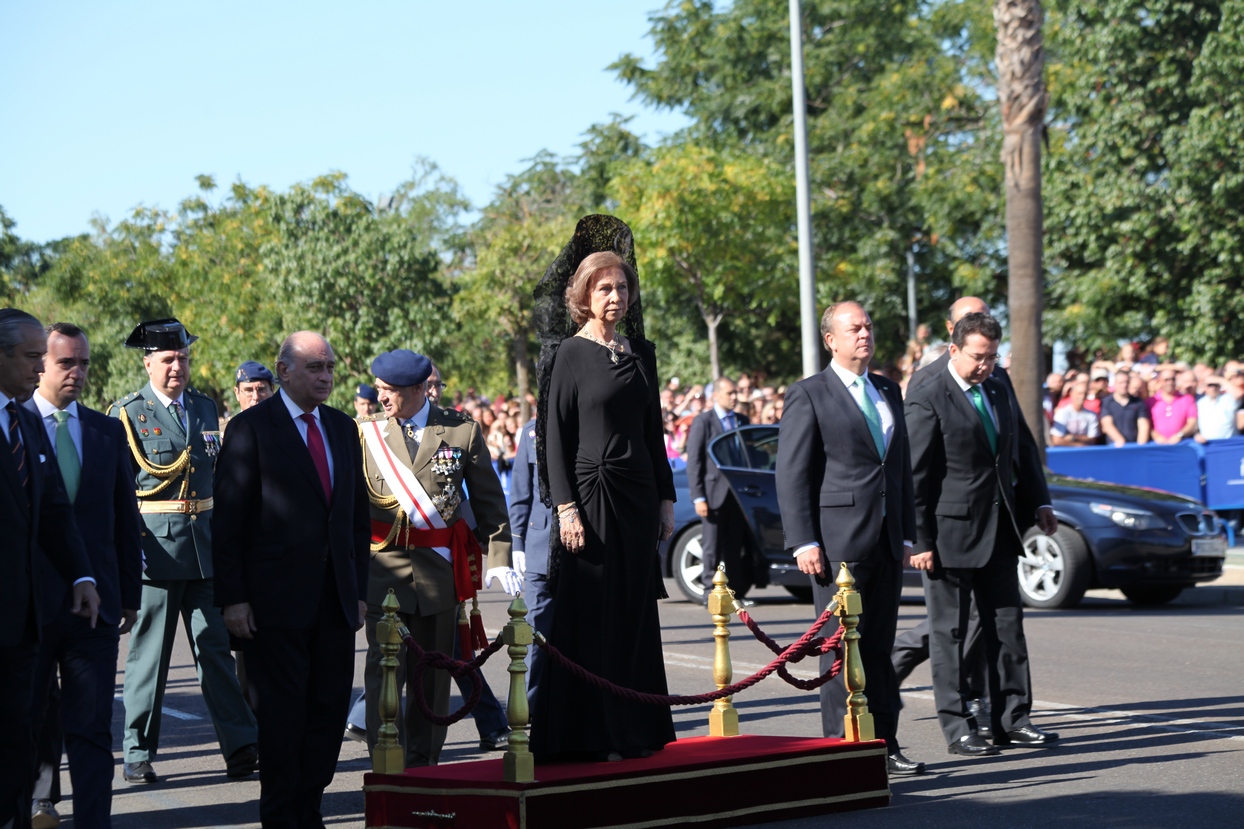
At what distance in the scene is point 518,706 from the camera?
18.9 feet

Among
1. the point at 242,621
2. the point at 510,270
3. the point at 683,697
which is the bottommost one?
the point at 683,697

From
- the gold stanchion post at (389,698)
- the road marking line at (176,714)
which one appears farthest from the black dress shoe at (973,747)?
the road marking line at (176,714)

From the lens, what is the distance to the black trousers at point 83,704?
19.5 feet

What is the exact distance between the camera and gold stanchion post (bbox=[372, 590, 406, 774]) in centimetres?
620

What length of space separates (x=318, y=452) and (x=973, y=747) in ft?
12.0

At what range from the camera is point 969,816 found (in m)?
6.25

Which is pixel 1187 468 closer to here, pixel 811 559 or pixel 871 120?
pixel 811 559

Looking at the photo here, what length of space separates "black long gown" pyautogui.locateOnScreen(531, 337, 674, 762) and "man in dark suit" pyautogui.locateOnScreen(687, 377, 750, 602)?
782 cm

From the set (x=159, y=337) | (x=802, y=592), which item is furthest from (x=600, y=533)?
(x=802, y=592)

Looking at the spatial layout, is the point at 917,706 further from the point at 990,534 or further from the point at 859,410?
the point at 859,410

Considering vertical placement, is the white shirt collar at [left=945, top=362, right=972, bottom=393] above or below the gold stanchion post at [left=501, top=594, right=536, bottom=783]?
above

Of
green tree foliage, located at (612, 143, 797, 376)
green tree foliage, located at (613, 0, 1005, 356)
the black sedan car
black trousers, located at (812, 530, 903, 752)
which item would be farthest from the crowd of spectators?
green tree foliage, located at (613, 0, 1005, 356)

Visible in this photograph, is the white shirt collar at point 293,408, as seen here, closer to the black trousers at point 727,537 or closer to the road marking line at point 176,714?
the road marking line at point 176,714

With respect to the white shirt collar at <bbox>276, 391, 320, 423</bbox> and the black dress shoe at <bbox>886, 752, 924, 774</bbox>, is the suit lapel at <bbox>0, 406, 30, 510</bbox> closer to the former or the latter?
the white shirt collar at <bbox>276, 391, 320, 423</bbox>
